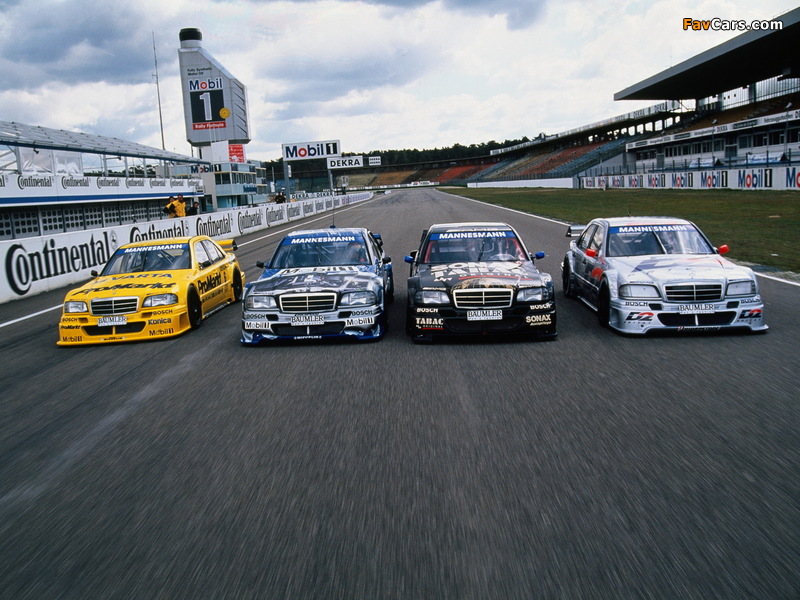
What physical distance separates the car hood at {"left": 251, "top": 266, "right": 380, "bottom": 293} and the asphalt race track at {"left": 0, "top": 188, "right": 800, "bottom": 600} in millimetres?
1128

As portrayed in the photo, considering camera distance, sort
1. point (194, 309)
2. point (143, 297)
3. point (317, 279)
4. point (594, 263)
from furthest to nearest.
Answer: point (194, 309) → point (594, 263) → point (143, 297) → point (317, 279)

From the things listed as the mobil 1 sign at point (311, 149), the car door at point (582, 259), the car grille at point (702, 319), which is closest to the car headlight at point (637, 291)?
the car grille at point (702, 319)

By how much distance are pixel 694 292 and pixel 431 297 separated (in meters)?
2.92

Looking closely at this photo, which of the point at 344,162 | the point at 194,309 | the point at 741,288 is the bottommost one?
the point at 194,309

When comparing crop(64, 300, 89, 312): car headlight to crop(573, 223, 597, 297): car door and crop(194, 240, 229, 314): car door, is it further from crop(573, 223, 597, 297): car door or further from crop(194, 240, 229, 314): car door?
crop(573, 223, 597, 297): car door

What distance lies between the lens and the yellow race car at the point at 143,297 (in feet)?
29.0

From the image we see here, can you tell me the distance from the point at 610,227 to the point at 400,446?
591cm

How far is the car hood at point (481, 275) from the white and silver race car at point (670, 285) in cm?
99

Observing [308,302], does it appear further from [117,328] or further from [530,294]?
[117,328]

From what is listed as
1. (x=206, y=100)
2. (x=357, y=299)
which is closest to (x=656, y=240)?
(x=357, y=299)

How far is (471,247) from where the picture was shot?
9.23 metres

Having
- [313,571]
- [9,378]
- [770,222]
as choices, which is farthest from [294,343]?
[770,222]

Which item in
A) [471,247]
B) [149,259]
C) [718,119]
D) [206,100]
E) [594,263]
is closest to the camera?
[471,247]

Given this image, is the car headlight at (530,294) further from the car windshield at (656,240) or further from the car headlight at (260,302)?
the car headlight at (260,302)
